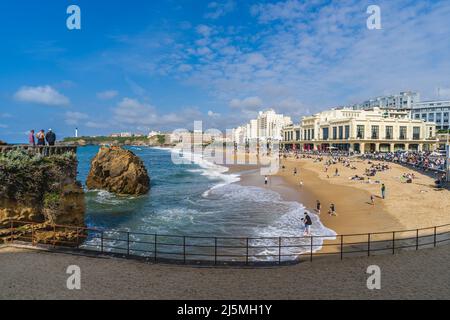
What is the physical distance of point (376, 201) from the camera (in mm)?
25375

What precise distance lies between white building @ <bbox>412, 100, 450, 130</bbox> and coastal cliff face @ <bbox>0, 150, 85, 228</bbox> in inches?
6021

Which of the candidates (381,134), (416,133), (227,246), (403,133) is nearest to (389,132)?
(381,134)

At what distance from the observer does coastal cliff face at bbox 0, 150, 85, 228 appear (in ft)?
38.8

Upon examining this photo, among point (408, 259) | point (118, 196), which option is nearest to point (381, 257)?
point (408, 259)

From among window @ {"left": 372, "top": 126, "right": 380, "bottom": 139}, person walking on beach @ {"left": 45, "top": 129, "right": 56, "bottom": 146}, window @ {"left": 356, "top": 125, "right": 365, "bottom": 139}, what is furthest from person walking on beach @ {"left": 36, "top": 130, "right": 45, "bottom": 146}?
window @ {"left": 372, "top": 126, "right": 380, "bottom": 139}

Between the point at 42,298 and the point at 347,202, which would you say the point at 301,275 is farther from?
the point at 347,202

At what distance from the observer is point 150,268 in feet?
30.8

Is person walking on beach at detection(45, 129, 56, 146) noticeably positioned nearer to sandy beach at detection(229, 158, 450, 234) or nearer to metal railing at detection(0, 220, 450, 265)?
metal railing at detection(0, 220, 450, 265)

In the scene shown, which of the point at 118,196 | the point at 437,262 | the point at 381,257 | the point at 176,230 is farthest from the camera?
the point at 118,196

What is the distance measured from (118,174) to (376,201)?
25.9m

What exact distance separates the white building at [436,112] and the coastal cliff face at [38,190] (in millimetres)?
152923

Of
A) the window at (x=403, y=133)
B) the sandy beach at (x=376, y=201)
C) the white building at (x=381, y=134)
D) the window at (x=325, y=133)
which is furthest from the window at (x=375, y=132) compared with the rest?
the sandy beach at (x=376, y=201)

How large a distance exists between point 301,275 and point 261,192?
24273 millimetres

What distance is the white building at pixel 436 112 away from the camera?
436 ft
